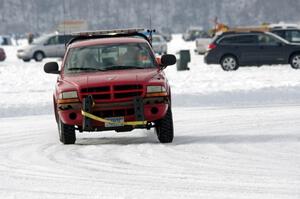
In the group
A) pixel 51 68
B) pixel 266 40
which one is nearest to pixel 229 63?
pixel 266 40

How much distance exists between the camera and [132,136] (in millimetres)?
13234

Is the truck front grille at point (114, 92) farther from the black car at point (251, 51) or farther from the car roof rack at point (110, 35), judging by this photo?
the black car at point (251, 51)

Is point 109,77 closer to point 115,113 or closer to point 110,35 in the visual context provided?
point 115,113

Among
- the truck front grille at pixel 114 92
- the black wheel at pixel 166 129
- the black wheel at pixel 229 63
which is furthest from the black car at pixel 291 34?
the truck front grille at pixel 114 92

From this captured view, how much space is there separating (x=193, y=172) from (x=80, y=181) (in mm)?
1270

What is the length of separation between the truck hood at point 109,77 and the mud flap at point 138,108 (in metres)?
0.26

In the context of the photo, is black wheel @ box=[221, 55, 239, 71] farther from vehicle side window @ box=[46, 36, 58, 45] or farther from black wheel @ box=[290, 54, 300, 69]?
vehicle side window @ box=[46, 36, 58, 45]

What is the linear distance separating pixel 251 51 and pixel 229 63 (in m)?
1.04

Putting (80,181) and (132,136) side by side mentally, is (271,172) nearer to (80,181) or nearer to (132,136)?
(80,181)

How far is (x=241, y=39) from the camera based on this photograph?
34.0 meters

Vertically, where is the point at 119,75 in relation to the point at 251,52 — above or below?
above

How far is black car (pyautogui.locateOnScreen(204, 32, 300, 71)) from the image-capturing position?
3347cm

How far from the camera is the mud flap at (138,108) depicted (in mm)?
11391

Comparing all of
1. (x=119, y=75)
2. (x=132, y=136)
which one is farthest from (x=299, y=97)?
(x=119, y=75)
